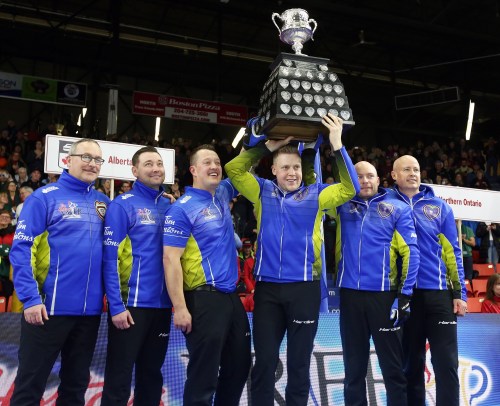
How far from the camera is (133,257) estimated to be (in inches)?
144

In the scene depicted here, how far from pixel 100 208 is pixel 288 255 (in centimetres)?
133

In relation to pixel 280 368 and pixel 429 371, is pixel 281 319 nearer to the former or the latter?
pixel 280 368

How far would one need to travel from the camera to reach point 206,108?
17.3 m

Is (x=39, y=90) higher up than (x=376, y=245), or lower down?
higher up

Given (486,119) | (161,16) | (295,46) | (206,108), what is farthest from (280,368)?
(486,119)

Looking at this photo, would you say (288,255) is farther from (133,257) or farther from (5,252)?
(5,252)

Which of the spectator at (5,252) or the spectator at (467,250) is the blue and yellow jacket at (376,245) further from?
the spectator at (467,250)

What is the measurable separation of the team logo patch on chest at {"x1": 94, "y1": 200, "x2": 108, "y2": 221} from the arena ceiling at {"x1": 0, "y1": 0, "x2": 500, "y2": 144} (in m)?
11.6

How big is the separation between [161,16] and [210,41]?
6.62ft

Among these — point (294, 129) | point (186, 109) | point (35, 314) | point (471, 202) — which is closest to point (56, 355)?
point (35, 314)

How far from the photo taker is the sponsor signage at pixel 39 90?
15484 millimetres

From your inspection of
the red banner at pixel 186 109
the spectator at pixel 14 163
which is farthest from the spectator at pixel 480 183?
the spectator at pixel 14 163

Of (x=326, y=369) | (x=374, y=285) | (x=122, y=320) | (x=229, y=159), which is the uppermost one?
(x=229, y=159)

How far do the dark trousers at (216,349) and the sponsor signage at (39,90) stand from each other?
13710 millimetres
